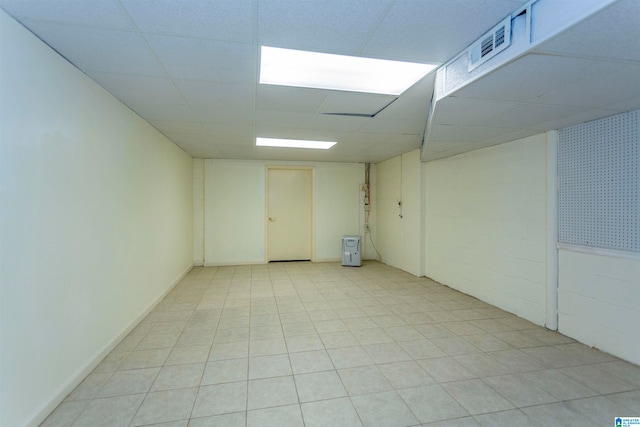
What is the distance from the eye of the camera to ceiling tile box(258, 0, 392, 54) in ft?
4.86

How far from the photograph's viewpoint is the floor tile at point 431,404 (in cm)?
185

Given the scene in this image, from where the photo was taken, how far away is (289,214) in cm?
683

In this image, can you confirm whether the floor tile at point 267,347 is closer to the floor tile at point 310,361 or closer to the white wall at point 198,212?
the floor tile at point 310,361

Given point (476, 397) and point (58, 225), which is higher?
point (58, 225)

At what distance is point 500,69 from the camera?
178cm

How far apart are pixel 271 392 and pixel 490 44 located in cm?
262

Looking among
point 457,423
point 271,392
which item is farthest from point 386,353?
point 271,392

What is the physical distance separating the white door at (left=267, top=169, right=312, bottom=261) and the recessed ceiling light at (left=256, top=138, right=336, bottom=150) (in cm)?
175

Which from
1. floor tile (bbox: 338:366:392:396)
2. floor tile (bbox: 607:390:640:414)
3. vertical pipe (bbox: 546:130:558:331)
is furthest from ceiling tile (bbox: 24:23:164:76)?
floor tile (bbox: 607:390:640:414)

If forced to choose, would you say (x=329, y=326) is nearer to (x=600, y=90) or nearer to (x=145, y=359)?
(x=145, y=359)

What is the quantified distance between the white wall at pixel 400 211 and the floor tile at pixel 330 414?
150 inches

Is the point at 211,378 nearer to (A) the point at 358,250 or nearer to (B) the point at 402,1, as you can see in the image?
(B) the point at 402,1

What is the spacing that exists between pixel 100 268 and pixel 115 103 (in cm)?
151

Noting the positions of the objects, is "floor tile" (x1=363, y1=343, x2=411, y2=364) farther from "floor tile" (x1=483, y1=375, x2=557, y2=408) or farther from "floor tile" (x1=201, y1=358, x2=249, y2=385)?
"floor tile" (x1=201, y1=358, x2=249, y2=385)
